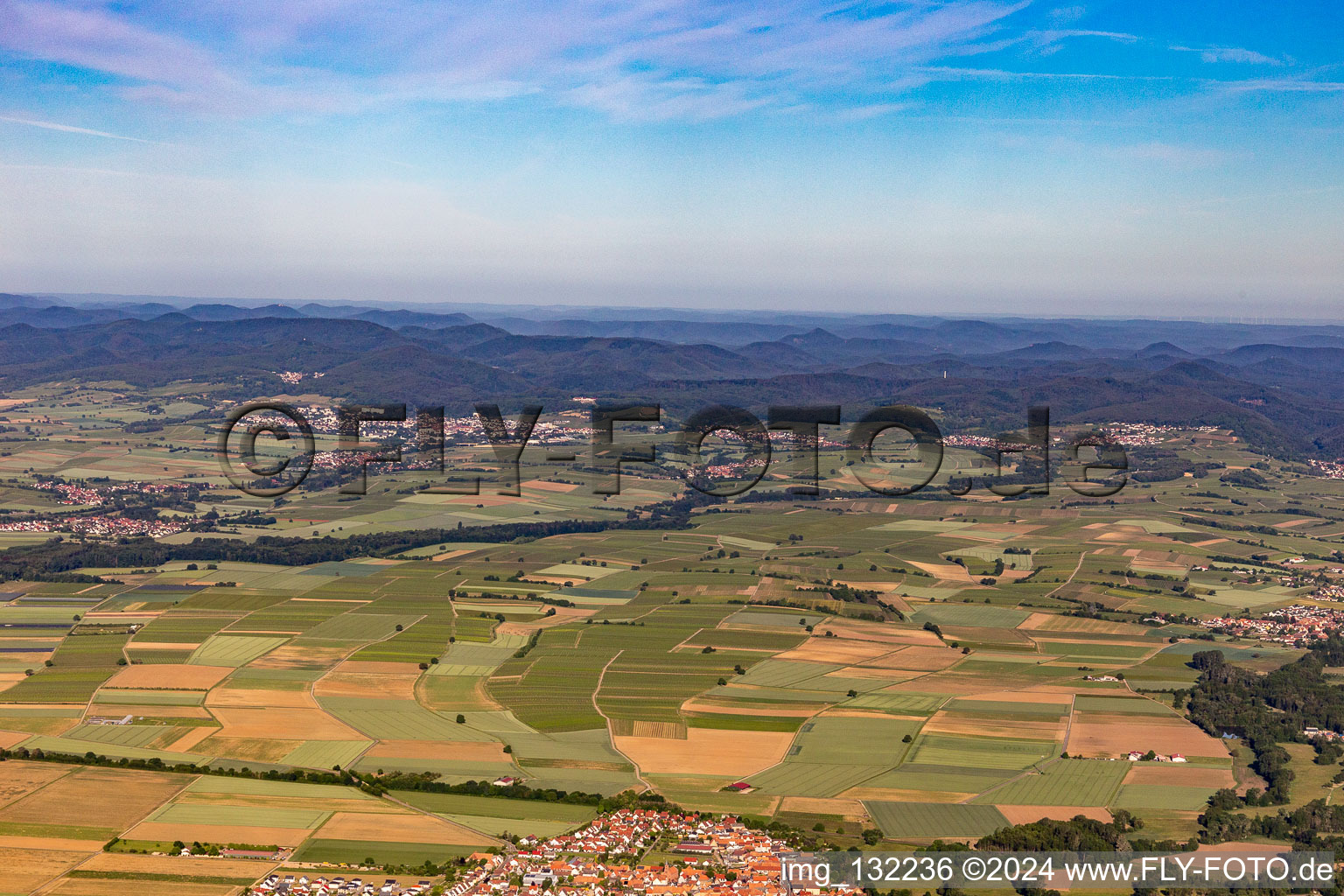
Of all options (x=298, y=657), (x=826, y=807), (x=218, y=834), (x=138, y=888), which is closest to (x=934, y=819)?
(x=826, y=807)

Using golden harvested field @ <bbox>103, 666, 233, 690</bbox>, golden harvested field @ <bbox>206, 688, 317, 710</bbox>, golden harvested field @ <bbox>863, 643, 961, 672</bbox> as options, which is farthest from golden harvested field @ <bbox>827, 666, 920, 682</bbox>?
golden harvested field @ <bbox>103, 666, 233, 690</bbox>

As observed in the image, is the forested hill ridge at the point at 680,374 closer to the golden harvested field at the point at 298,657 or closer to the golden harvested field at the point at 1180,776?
the golden harvested field at the point at 298,657

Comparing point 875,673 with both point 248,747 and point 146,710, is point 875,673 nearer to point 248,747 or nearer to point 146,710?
point 248,747

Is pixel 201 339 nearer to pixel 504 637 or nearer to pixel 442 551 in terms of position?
pixel 442 551

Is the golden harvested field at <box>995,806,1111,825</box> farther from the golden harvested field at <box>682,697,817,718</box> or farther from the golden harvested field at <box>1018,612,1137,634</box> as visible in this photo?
the golden harvested field at <box>1018,612,1137,634</box>

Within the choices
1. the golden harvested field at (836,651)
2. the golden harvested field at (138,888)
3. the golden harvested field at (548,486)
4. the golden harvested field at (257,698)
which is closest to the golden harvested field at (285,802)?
the golden harvested field at (138,888)

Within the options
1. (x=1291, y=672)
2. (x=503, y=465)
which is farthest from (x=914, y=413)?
(x=1291, y=672)
